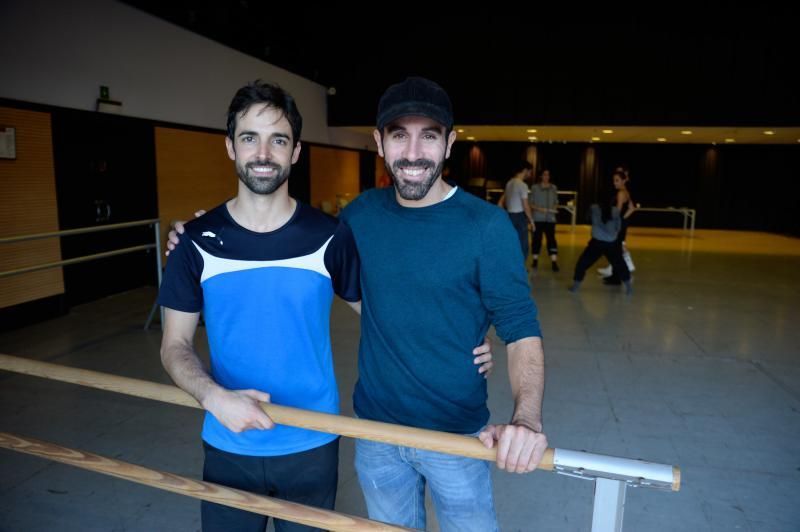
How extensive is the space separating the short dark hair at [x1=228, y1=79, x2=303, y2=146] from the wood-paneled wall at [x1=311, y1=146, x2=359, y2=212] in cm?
1023

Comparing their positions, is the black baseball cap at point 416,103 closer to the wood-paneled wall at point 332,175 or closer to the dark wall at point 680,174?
the wood-paneled wall at point 332,175

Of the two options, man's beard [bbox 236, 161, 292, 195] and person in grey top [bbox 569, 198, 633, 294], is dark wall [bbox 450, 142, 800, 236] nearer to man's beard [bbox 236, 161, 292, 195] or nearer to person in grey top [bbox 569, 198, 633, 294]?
person in grey top [bbox 569, 198, 633, 294]

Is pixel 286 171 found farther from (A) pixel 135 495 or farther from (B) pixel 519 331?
(A) pixel 135 495

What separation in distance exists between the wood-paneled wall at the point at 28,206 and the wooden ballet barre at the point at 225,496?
4715mm

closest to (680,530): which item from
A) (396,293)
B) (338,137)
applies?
(396,293)

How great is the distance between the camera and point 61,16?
5.44 meters

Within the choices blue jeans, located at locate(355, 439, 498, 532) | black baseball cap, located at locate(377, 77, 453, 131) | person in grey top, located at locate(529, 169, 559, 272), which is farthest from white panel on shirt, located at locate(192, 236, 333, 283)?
person in grey top, located at locate(529, 169, 559, 272)

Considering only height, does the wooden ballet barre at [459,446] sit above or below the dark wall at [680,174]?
below

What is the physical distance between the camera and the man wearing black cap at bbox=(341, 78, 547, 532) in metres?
1.36

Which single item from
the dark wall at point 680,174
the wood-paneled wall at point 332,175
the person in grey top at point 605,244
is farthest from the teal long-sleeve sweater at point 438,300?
the dark wall at point 680,174

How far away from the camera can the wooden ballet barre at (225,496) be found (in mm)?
1019

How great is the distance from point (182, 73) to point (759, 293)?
307 inches

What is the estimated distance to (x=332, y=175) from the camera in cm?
1245

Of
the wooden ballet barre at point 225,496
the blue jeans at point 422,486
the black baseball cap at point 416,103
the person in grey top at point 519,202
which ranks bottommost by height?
the blue jeans at point 422,486
